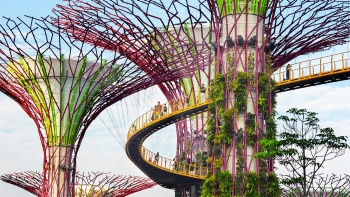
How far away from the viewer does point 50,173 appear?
44875mm

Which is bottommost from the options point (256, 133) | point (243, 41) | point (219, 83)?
point (256, 133)

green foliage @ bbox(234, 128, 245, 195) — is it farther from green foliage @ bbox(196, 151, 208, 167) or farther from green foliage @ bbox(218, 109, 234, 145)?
green foliage @ bbox(196, 151, 208, 167)

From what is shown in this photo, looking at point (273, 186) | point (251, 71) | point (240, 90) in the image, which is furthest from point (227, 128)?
point (273, 186)

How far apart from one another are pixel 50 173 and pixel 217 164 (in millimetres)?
13900

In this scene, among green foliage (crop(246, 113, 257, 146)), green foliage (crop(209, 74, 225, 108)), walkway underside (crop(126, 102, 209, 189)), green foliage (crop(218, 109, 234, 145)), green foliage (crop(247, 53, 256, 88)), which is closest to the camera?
green foliage (crop(246, 113, 257, 146))

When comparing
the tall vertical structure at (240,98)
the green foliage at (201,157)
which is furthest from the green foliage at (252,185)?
the green foliage at (201,157)

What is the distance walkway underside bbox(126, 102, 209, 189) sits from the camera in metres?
43.4

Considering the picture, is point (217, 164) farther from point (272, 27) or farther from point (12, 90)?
point (12, 90)

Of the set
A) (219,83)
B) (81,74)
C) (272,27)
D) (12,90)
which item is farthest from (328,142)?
(12,90)

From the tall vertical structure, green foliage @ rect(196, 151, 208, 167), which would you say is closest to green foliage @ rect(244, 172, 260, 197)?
the tall vertical structure

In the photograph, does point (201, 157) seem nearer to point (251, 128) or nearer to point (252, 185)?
point (251, 128)

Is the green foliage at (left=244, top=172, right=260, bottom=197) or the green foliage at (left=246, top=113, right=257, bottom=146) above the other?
the green foliage at (left=246, top=113, right=257, bottom=146)

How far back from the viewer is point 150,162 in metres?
50.0

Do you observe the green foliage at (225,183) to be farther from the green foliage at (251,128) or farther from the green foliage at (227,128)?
the green foliage at (251,128)
